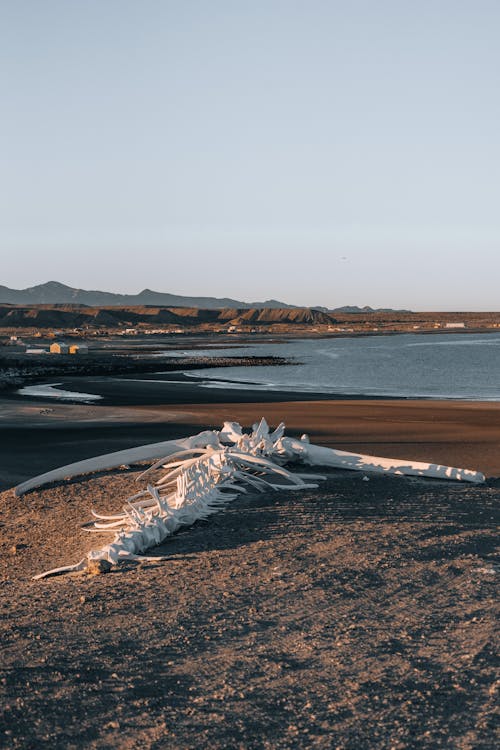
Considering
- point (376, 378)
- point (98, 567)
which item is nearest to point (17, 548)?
point (98, 567)

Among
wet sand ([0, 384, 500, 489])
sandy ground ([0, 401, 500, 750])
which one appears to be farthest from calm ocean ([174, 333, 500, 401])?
sandy ground ([0, 401, 500, 750])

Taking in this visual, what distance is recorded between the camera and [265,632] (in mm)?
5547

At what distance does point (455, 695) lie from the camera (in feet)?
15.1

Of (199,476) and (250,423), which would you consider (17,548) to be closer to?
(199,476)

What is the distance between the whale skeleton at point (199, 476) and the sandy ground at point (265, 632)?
23cm

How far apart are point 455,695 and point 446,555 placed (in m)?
2.96

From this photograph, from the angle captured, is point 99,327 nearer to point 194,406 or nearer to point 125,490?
point 194,406

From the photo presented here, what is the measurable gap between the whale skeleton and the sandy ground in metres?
0.23

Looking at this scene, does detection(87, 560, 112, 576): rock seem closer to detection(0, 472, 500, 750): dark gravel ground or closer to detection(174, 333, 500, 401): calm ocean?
detection(0, 472, 500, 750): dark gravel ground

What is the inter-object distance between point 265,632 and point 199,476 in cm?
404

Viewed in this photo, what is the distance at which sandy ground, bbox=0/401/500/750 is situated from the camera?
4.30m

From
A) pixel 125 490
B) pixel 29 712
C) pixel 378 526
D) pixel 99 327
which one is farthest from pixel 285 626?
pixel 99 327

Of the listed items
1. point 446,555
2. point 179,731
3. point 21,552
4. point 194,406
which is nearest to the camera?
point 179,731

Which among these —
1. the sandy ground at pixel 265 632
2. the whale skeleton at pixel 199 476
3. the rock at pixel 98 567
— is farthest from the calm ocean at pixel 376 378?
the rock at pixel 98 567
